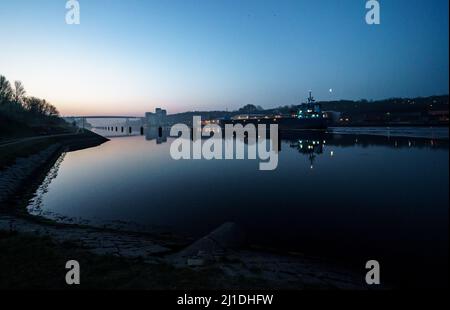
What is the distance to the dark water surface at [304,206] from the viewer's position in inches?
415

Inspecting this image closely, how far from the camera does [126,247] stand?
9.28m

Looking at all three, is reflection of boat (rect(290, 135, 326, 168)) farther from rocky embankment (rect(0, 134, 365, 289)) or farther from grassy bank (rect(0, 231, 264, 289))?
grassy bank (rect(0, 231, 264, 289))

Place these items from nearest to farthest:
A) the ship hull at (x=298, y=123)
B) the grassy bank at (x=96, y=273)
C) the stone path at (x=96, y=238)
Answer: the grassy bank at (x=96, y=273)
the stone path at (x=96, y=238)
the ship hull at (x=298, y=123)

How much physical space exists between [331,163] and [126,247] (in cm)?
3009

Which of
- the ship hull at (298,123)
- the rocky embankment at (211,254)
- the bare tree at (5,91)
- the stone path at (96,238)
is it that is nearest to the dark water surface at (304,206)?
the rocky embankment at (211,254)

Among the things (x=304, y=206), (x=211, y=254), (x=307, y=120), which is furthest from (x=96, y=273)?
(x=307, y=120)

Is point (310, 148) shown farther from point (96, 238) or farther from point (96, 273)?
point (96, 273)

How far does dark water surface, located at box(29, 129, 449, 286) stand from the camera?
34.6 ft

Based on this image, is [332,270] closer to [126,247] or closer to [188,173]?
[126,247]

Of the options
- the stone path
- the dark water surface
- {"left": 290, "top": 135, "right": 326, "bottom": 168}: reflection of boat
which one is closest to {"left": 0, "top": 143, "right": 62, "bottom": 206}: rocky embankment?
the dark water surface

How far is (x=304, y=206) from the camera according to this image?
16.5 meters

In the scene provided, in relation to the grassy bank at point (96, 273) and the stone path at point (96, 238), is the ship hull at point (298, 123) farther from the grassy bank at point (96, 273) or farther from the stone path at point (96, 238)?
the grassy bank at point (96, 273)
